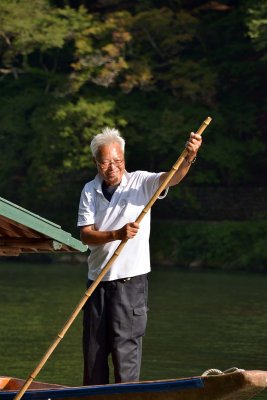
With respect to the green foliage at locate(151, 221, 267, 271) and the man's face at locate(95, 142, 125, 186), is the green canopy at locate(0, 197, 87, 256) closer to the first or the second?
the man's face at locate(95, 142, 125, 186)

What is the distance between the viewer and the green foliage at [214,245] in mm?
41744

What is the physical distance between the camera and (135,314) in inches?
388

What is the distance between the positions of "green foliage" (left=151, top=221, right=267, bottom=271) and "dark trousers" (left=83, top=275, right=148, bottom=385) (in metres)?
31.2

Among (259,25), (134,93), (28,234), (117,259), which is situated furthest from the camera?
(134,93)

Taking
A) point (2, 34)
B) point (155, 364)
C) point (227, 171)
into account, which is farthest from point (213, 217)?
point (155, 364)

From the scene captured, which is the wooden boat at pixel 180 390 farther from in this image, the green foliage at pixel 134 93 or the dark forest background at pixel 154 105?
the green foliage at pixel 134 93

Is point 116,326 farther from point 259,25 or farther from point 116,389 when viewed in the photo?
point 259,25

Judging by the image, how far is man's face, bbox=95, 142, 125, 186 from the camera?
9.75 meters

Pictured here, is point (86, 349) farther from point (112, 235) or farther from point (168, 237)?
point (168, 237)

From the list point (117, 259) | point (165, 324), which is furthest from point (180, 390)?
point (165, 324)

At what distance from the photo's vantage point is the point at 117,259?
9750 millimetres

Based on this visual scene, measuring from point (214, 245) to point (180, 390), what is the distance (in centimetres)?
3369

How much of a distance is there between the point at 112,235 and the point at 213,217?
37885mm

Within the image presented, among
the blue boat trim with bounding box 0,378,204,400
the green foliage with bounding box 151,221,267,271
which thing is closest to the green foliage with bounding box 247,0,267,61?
the green foliage with bounding box 151,221,267,271
